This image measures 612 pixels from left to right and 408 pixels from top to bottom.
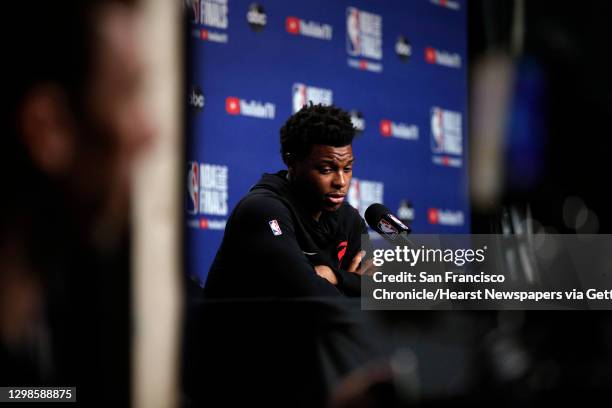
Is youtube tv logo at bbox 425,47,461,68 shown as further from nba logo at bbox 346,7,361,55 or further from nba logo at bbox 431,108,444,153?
nba logo at bbox 346,7,361,55

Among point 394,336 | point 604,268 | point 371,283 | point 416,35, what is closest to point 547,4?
point 604,268

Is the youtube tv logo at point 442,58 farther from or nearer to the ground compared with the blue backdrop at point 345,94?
farther from the ground

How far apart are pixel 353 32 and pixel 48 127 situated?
3.13 metres

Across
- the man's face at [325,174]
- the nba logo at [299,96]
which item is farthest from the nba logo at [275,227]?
the nba logo at [299,96]

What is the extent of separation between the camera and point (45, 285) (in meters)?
1.05

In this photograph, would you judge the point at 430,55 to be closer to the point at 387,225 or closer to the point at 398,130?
the point at 398,130

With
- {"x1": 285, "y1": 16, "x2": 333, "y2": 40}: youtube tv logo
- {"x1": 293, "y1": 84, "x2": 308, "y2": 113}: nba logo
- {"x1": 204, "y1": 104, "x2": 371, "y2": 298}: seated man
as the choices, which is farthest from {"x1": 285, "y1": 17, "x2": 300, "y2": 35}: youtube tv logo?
{"x1": 204, "y1": 104, "x2": 371, "y2": 298}: seated man

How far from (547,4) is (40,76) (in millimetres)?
1919

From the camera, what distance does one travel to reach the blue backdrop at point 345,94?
11.3 ft

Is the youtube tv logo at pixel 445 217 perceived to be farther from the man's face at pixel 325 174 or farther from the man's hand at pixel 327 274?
the man's hand at pixel 327 274

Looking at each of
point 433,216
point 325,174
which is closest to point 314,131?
point 325,174

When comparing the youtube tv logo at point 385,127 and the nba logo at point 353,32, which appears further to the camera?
the youtube tv logo at point 385,127

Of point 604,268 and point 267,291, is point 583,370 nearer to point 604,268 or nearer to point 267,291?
point 604,268

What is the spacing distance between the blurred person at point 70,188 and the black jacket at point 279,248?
137 centimetres
